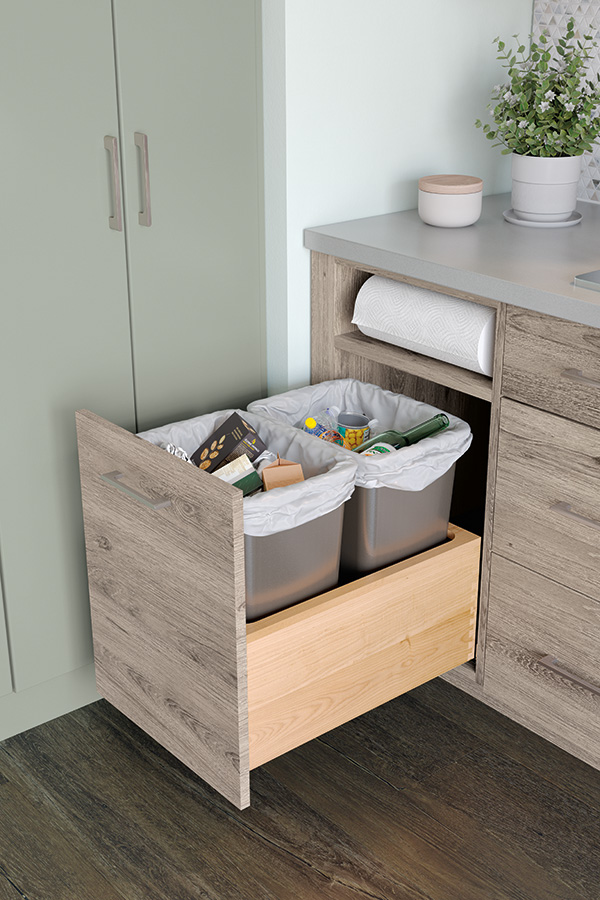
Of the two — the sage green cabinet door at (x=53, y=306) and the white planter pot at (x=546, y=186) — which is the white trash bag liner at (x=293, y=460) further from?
the white planter pot at (x=546, y=186)

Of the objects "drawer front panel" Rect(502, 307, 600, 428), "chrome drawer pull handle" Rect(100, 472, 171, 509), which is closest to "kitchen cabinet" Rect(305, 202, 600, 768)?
"drawer front panel" Rect(502, 307, 600, 428)

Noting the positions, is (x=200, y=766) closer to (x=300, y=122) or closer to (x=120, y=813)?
(x=120, y=813)

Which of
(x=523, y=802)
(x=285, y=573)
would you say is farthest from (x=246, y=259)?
(x=523, y=802)

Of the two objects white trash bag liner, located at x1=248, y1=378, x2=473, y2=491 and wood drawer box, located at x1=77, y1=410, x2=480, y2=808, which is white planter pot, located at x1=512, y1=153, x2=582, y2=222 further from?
wood drawer box, located at x1=77, y1=410, x2=480, y2=808

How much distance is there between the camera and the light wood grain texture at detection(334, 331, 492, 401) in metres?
1.69

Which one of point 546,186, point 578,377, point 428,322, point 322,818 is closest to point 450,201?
point 546,186

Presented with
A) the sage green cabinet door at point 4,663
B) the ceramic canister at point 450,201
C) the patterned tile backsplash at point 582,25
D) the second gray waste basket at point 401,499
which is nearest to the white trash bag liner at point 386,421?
the second gray waste basket at point 401,499

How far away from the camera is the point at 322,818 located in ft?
5.35

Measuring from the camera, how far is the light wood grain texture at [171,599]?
1396mm

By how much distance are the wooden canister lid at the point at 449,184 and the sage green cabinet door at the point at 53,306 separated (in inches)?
23.5

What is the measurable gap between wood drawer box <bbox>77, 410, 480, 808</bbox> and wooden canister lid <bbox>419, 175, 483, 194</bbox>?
63cm

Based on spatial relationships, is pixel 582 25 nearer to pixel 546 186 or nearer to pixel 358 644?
pixel 546 186

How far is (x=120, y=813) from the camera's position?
64.7 inches

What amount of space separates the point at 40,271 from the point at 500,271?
740 millimetres
